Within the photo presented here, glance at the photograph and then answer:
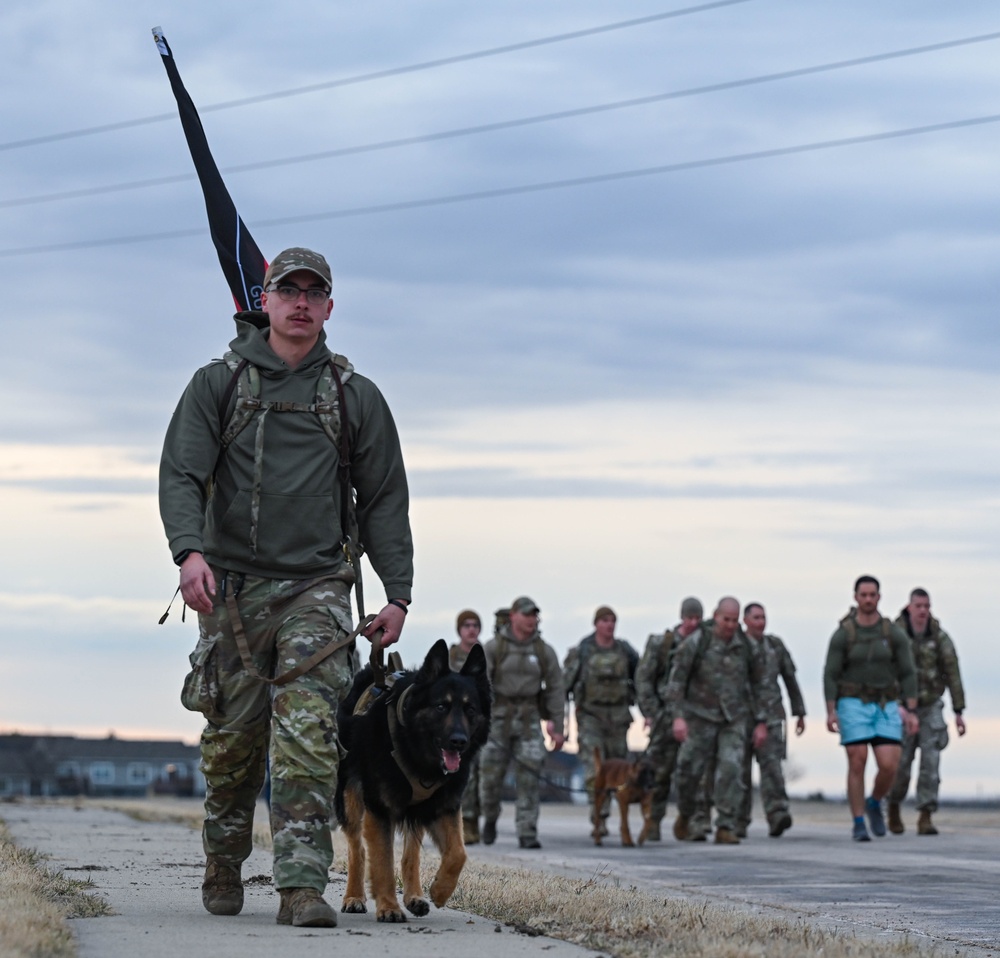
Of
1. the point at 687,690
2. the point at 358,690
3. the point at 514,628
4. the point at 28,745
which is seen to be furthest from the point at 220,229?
the point at 28,745

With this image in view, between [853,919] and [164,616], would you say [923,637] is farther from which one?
[164,616]

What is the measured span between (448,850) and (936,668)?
13.7 metres

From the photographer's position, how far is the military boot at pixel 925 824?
20.8 m

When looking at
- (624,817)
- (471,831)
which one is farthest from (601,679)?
(471,831)

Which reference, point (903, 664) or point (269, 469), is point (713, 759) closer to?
point (903, 664)

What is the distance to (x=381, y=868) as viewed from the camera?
319 inches

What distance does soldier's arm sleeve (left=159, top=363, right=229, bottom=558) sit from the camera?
7555mm

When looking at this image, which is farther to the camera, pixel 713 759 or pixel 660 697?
pixel 660 697

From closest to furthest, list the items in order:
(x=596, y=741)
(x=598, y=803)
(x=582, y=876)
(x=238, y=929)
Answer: (x=238, y=929) → (x=582, y=876) → (x=598, y=803) → (x=596, y=741)

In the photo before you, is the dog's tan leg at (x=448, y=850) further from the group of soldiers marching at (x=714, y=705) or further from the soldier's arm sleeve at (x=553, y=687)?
the soldier's arm sleeve at (x=553, y=687)

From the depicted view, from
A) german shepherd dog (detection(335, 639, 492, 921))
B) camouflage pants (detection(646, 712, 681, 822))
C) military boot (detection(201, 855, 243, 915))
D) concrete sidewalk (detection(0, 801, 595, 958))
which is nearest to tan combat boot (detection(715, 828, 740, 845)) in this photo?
camouflage pants (detection(646, 712, 681, 822))

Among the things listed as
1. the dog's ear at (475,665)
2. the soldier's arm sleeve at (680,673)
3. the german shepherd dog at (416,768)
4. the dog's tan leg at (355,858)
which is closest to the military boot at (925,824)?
the soldier's arm sleeve at (680,673)

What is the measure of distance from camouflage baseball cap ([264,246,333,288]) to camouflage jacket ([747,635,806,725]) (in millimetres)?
13215

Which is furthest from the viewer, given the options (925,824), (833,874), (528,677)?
(925,824)
